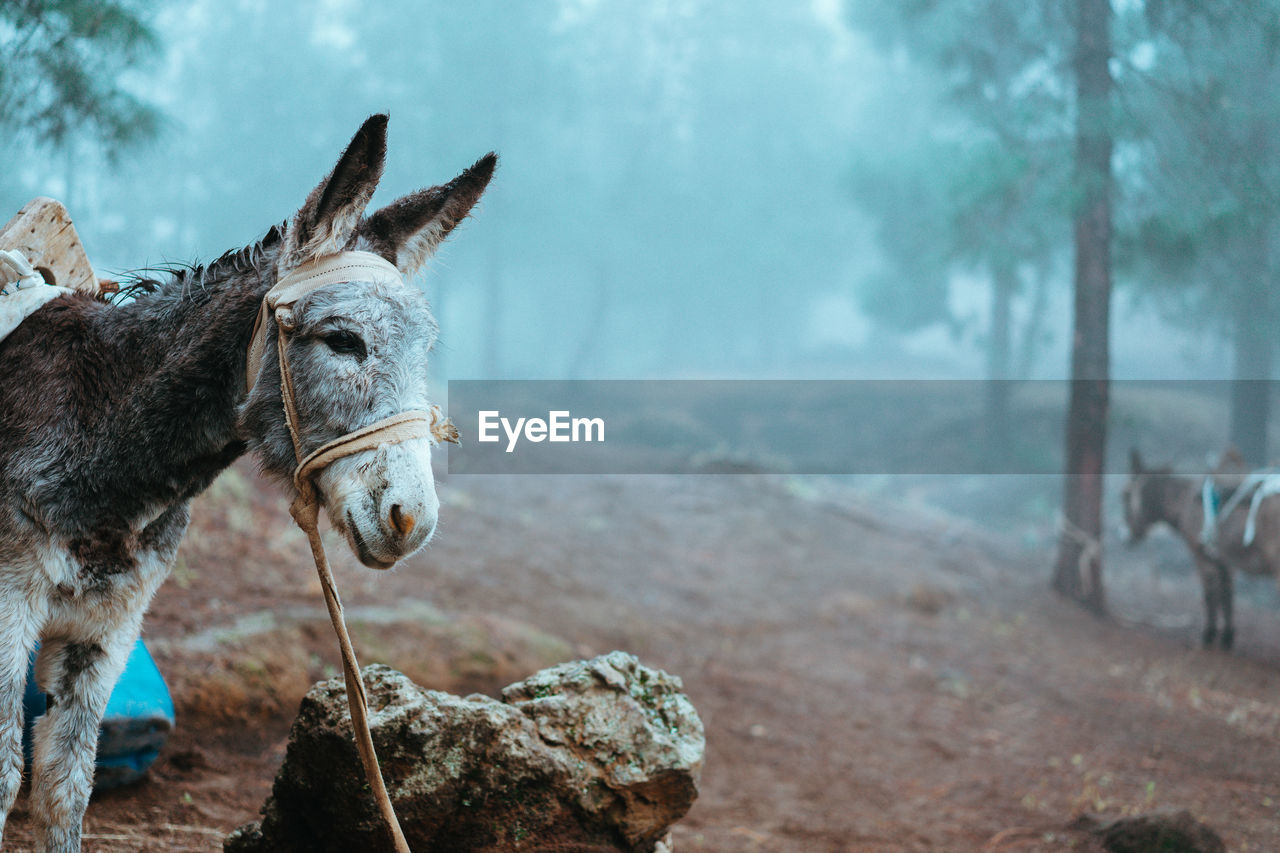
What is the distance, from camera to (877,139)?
33625mm

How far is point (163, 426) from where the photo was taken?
1924mm

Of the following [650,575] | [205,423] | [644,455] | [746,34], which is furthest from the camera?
[746,34]

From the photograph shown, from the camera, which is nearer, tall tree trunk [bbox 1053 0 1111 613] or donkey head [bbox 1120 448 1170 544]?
donkey head [bbox 1120 448 1170 544]

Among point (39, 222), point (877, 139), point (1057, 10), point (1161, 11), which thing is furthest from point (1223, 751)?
point (877, 139)

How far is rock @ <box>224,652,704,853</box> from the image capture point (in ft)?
7.19

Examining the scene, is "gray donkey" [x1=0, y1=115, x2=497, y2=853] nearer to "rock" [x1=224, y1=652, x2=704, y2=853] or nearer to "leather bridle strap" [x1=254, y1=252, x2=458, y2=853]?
"leather bridle strap" [x1=254, y1=252, x2=458, y2=853]

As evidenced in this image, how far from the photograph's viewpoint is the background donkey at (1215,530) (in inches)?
289

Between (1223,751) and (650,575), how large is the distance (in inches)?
213

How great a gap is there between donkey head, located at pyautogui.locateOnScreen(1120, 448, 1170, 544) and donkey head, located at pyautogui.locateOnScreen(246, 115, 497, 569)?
9.72m

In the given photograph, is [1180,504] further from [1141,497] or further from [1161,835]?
[1161,835]

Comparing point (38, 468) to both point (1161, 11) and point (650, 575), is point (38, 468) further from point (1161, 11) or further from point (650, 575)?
point (1161, 11)

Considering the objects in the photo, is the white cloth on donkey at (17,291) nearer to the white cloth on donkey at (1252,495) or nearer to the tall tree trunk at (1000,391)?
the white cloth on donkey at (1252,495)

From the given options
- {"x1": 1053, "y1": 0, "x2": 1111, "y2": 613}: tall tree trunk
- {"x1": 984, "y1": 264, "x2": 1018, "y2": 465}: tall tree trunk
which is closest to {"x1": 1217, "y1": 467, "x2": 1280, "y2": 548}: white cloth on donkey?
{"x1": 1053, "y1": 0, "x2": 1111, "y2": 613}: tall tree trunk

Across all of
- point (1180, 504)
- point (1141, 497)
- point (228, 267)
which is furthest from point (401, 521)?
point (1141, 497)
